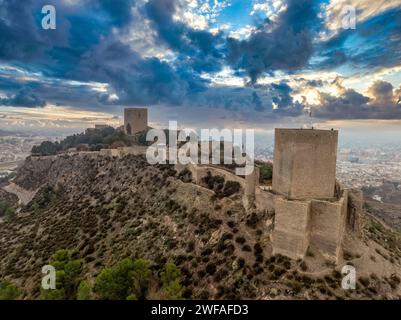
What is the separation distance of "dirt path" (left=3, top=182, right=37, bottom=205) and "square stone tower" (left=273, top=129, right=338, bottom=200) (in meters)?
53.0

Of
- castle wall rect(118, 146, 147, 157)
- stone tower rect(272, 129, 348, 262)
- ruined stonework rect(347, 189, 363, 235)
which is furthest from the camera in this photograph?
castle wall rect(118, 146, 147, 157)

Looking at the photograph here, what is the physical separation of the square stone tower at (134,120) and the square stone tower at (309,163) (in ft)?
152

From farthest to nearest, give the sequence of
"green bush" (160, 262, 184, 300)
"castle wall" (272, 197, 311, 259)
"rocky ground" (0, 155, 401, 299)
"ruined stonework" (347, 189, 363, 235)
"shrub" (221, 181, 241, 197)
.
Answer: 1. "shrub" (221, 181, 241, 197)
2. "ruined stonework" (347, 189, 363, 235)
3. "castle wall" (272, 197, 311, 259)
4. "rocky ground" (0, 155, 401, 299)
5. "green bush" (160, 262, 184, 300)

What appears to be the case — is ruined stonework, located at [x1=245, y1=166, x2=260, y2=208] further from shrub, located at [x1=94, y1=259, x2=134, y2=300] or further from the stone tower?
shrub, located at [x1=94, y1=259, x2=134, y2=300]

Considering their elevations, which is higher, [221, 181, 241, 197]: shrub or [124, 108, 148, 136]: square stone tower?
[124, 108, 148, 136]: square stone tower

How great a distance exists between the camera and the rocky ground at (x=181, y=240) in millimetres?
15898

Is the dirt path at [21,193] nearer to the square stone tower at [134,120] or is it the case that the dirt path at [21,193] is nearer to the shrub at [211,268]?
the square stone tower at [134,120]

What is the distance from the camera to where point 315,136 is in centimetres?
1719

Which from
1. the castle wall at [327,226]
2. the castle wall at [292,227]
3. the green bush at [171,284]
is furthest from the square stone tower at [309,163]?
the green bush at [171,284]

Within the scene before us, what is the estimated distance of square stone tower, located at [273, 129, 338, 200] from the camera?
1723cm

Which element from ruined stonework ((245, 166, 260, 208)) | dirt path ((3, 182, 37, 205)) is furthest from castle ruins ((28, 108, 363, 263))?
dirt path ((3, 182, 37, 205))

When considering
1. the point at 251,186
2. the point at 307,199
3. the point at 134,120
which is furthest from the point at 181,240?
the point at 134,120

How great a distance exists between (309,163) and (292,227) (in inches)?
177

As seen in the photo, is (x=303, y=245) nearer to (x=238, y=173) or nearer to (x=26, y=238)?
(x=238, y=173)
